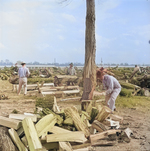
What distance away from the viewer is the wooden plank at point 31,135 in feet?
5.68

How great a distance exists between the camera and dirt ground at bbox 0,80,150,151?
7.08 ft

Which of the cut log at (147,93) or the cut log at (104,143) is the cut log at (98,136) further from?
the cut log at (147,93)

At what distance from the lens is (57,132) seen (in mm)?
2000

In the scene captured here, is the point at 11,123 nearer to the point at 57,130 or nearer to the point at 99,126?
the point at 57,130

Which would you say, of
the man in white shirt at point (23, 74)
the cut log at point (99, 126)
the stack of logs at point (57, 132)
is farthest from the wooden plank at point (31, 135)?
the man in white shirt at point (23, 74)

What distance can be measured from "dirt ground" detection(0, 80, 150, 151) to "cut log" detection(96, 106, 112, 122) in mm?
360

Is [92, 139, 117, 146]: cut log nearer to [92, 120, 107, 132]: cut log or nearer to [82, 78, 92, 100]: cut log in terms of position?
[92, 120, 107, 132]: cut log

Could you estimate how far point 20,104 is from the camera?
356cm

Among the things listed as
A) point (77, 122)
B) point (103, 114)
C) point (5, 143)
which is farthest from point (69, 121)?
point (5, 143)

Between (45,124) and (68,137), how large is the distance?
0.95 ft

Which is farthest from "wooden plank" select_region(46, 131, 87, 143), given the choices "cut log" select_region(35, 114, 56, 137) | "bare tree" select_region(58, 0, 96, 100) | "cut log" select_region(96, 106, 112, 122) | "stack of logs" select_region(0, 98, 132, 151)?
"bare tree" select_region(58, 0, 96, 100)

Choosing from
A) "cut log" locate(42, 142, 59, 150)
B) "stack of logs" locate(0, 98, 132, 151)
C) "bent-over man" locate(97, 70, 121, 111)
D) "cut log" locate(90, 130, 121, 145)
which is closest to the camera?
"stack of logs" locate(0, 98, 132, 151)

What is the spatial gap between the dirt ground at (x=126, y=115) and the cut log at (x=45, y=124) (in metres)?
0.50

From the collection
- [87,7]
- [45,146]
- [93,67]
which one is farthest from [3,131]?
[87,7]
